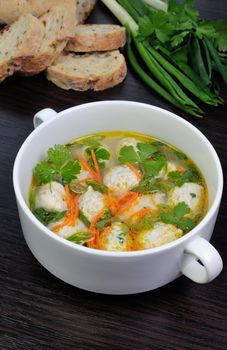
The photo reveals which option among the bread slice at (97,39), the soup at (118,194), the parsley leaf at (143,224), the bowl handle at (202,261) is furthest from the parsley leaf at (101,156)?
the bread slice at (97,39)

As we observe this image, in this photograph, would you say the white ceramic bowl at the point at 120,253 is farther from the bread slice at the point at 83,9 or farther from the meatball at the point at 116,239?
the bread slice at the point at 83,9

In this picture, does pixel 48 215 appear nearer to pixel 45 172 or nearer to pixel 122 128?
pixel 45 172

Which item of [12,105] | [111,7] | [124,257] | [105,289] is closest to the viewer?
[124,257]

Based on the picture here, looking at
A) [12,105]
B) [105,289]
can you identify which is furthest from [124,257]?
[12,105]

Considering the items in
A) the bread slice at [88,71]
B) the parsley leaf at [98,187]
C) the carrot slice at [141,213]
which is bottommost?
the bread slice at [88,71]

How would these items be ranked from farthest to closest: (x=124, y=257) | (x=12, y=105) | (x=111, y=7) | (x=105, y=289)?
(x=111, y=7), (x=12, y=105), (x=105, y=289), (x=124, y=257)

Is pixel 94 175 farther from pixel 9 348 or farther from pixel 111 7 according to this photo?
pixel 111 7

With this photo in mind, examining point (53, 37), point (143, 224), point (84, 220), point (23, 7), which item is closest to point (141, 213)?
point (143, 224)
